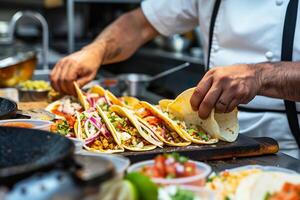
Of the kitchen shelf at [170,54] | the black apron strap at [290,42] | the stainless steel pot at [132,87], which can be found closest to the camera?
the black apron strap at [290,42]

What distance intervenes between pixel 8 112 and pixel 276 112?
1174 mm

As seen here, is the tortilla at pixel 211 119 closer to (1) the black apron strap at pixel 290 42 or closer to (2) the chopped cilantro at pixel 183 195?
(1) the black apron strap at pixel 290 42

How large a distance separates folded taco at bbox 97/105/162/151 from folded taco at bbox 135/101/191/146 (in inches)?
1.5

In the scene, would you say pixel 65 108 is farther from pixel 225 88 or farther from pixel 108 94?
pixel 225 88

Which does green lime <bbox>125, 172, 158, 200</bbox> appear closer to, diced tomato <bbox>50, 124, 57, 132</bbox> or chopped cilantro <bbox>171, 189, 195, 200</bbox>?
chopped cilantro <bbox>171, 189, 195, 200</bbox>

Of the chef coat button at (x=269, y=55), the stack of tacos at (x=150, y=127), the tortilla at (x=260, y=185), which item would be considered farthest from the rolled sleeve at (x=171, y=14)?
the tortilla at (x=260, y=185)

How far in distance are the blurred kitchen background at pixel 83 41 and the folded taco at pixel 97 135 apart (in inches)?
48.9

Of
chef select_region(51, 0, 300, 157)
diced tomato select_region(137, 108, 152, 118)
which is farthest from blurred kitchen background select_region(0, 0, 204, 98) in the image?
diced tomato select_region(137, 108, 152, 118)

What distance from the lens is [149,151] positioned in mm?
1508

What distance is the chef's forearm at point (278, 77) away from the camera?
1.64m

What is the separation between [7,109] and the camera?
162cm

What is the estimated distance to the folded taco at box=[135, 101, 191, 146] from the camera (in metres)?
1.62

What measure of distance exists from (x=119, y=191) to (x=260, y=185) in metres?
0.35

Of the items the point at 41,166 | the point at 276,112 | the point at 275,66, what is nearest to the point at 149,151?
the point at 275,66
